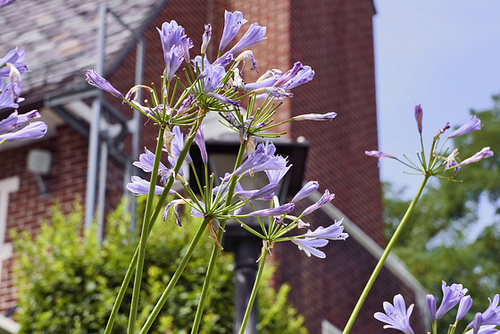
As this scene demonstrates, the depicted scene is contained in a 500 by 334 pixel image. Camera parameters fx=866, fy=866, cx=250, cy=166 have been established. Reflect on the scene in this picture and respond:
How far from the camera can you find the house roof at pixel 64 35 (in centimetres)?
969

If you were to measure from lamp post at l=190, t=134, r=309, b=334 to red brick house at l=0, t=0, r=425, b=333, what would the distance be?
12.4 ft

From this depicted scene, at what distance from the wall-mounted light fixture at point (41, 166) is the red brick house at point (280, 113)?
0.06m

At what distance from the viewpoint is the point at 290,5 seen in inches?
491

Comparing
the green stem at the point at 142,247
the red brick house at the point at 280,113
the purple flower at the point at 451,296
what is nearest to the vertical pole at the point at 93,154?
the red brick house at the point at 280,113

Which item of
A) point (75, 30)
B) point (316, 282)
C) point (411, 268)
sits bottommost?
point (411, 268)

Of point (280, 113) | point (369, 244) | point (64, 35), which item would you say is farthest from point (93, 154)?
point (369, 244)

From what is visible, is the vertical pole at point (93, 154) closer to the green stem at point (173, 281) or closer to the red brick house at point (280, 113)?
the red brick house at point (280, 113)

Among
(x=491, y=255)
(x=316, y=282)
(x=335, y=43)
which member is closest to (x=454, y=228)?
(x=491, y=255)

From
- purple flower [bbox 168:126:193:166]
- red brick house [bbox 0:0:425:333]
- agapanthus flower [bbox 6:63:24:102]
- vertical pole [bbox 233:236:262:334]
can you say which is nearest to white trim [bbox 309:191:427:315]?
red brick house [bbox 0:0:425:333]

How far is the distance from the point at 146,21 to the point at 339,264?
4.37 metres

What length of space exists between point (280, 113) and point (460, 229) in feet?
61.4

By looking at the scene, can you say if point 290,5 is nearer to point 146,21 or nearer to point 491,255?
point 146,21

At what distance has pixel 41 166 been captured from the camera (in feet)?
31.1

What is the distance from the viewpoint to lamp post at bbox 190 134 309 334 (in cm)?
450
